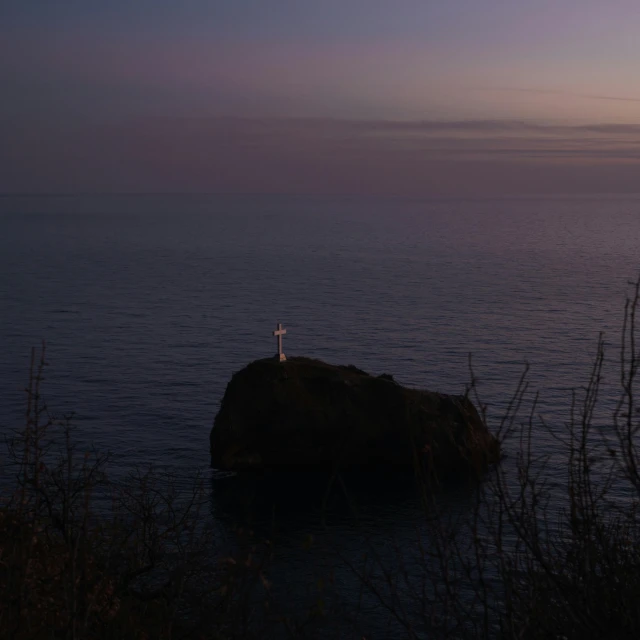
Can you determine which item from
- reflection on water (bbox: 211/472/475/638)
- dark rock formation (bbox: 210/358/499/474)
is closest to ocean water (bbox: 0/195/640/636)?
reflection on water (bbox: 211/472/475/638)

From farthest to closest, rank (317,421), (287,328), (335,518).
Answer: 1. (287,328)
2. (317,421)
3. (335,518)

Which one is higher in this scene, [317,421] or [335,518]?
[317,421]

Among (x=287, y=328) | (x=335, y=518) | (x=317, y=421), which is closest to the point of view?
(x=335, y=518)

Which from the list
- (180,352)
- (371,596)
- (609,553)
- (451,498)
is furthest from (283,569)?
(180,352)

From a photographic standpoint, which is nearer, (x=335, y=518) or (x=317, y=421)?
(x=335, y=518)

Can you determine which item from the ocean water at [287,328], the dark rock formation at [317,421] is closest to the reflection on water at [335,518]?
the ocean water at [287,328]

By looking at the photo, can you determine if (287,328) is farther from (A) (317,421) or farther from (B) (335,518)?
(B) (335,518)

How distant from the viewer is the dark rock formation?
4031 cm

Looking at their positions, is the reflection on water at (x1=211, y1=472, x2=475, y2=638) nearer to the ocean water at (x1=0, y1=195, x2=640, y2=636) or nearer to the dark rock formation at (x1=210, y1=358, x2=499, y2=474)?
the ocean water at (x1=0, y1=195, x2=640, y2=636)

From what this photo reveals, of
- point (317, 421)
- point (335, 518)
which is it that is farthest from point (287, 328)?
point (335, 518)

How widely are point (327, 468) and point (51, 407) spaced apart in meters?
21.4

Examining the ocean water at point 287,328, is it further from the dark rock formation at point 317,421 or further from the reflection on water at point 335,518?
the dark rock formation at point 317,421

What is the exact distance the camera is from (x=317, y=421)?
132 ft

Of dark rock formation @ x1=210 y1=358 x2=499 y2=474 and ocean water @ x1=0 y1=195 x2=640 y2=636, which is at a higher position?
dark rock formation @ x1=210 y1=358 x2=499 y2=474
